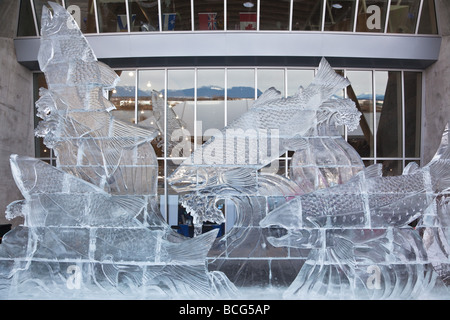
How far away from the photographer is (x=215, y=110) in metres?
12.5

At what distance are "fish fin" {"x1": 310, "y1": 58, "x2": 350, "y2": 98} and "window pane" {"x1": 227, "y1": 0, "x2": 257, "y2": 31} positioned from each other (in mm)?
6071

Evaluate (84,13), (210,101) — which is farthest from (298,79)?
(84,13)

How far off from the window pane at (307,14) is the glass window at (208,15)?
A: 1.91 m

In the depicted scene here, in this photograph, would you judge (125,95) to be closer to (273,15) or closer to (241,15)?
(241,15)

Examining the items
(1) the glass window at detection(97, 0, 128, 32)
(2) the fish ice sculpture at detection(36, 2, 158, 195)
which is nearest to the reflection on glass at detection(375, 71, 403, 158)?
(1) the glass window at detection(97, 0, 128, 32)

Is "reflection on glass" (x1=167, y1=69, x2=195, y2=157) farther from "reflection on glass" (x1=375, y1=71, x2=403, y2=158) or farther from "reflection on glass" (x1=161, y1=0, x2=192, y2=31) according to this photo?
"reflection on glass" (x1=375, y1=71, x2=403, y2=158)

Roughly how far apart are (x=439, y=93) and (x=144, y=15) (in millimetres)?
7825

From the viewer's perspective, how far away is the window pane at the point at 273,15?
40.0ft

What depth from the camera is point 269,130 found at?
261 inches

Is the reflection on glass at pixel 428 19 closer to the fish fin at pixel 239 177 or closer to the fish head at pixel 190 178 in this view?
the fish fin at pixel 239 177

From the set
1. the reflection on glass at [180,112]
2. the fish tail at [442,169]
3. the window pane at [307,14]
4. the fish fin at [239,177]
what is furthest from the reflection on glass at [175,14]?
the fish tail at [442,169]
